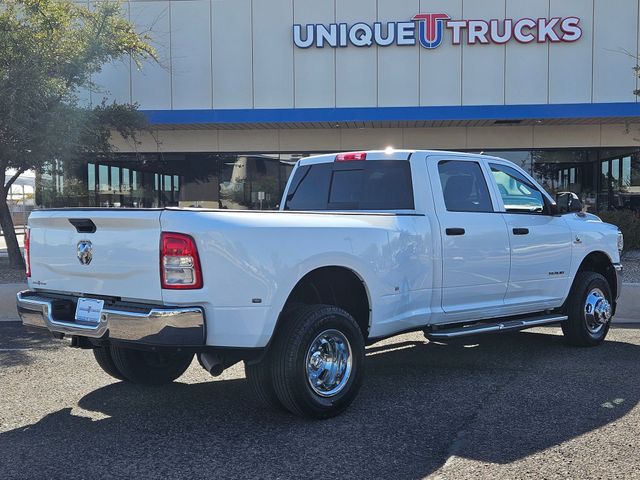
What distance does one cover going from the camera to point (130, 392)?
550cm

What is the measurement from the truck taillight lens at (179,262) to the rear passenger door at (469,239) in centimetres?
239

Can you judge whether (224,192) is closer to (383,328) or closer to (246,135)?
(246,135)

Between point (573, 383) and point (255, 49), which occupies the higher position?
point (255, 49)

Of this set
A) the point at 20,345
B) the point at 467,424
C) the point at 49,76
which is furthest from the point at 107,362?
the point at 49,76

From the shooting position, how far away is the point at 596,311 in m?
7.12

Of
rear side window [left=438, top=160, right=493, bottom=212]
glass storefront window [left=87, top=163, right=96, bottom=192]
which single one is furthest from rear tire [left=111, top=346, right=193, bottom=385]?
glass storefront window [left=87, top=163, right=96, bottom=192]

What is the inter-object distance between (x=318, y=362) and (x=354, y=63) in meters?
13.6

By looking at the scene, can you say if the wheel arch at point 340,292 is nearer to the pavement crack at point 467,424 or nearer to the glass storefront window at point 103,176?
the pavement crack at point 467,424

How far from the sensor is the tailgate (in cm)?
413

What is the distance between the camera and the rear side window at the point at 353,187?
228 inches

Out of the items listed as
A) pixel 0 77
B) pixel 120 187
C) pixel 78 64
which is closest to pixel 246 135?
pixel 120 187

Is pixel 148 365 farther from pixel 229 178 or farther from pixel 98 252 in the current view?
pixel 229 178

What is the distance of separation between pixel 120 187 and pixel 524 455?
17.1 m

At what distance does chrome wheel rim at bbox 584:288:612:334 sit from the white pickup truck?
15 cm
